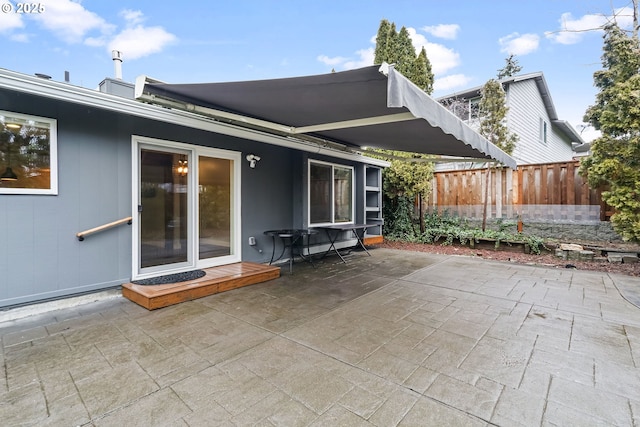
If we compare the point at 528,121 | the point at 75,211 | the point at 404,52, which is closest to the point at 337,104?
the point at 75,211

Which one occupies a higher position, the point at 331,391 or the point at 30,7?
the point at 30,7

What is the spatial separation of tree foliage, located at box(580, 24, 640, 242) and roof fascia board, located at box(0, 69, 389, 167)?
18.6 feet

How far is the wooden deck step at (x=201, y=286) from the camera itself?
3246 millimetres

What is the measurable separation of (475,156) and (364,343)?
3.93 meters

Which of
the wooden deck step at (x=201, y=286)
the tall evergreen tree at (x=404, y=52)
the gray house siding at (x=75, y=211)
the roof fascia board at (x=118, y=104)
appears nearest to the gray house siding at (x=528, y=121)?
the tall evergreen tree at (x=404, y=52)

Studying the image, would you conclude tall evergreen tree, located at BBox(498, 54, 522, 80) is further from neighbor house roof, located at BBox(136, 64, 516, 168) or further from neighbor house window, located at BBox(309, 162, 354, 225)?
neighbor house roof, located at BBox(136, 64, 516, 168)

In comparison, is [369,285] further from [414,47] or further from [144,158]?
[414,47]

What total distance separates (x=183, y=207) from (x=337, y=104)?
2.69 metres

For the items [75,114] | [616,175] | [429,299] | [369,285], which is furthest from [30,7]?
[616,175]

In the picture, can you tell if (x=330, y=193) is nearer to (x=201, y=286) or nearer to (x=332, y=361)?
(x=201, y=286)

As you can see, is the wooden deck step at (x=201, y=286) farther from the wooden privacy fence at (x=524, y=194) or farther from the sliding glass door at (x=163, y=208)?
the wooden privacy fence at (x=524, y=194)

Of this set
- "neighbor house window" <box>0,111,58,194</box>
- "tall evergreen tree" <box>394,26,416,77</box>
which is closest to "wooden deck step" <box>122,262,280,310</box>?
"neighbor house window" <box>0,111,58,194</box>

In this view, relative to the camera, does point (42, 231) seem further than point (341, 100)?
Yes

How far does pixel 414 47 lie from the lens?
8.45 m
